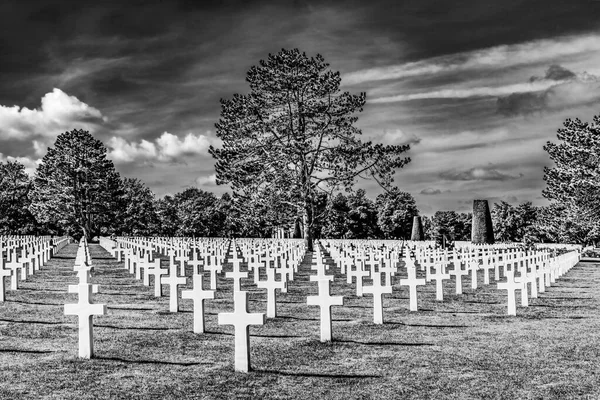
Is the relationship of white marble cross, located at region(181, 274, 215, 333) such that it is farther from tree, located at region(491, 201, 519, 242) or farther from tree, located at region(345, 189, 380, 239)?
tree, located at region(491, 201, 519, 242)

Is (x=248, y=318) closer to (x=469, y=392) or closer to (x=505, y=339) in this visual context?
(x=469, y=392)

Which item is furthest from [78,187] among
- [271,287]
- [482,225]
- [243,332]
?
[243,332]

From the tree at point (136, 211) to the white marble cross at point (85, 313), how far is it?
63.4 m

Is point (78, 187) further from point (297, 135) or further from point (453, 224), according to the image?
point (453, 224)

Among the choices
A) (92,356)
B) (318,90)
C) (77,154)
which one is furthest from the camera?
(77,154)

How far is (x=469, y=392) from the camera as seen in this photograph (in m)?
5.90

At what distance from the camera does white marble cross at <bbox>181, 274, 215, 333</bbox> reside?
8789 millimetres

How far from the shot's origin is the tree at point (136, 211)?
75688mm

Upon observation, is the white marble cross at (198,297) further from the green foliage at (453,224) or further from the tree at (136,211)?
the green foliage at (453,224)

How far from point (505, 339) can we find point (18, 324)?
267 inches

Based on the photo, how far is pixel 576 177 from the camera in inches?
1759

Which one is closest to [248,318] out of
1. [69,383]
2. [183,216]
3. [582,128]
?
[69,383]

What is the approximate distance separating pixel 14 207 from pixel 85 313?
74.1m

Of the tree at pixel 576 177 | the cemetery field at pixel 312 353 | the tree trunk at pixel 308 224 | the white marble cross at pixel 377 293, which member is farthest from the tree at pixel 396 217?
the white marble cross at pixel 377 293
